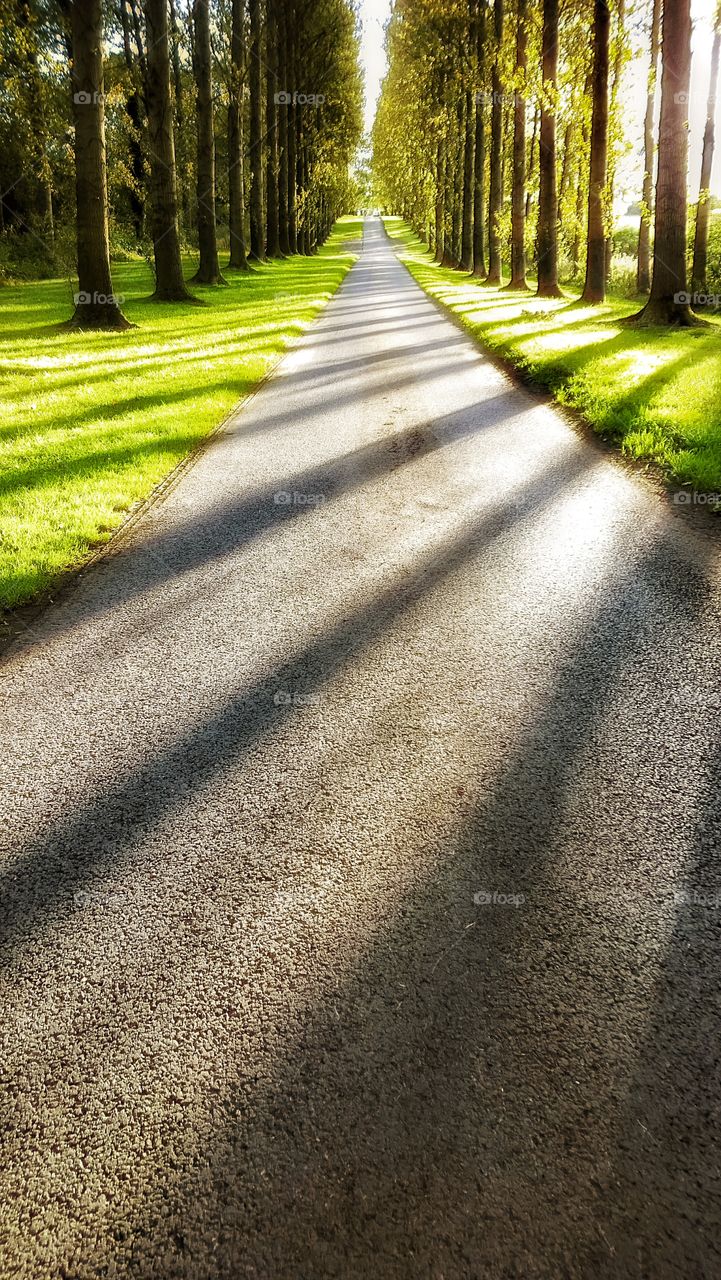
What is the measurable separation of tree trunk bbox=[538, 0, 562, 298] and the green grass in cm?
739

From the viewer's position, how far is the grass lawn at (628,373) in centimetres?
721

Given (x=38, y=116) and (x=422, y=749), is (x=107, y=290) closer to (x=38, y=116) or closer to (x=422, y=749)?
(x=38, y=116)

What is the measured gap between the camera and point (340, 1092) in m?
1.79

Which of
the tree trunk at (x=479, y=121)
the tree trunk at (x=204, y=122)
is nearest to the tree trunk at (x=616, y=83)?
the tree trunk at (x=479, y=121)

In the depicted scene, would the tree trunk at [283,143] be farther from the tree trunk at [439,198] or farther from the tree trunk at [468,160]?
the tree trunk at [468,160]

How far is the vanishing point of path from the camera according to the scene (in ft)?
5.18

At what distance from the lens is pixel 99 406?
9.63 m

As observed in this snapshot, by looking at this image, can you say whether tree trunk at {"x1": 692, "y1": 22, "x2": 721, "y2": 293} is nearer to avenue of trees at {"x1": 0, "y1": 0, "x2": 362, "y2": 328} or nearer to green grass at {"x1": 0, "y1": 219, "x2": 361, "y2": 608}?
green grass at {"x1": 0, "y1": 219, "x2": 361, "y2": 608}

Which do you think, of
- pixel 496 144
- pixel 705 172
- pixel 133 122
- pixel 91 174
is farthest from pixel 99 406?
pixel 133 122

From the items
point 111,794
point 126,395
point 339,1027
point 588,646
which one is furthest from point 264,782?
point 126,395

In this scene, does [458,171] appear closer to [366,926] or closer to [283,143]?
[283,143]

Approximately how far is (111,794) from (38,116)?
30.2 meters

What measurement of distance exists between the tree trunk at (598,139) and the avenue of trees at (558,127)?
3cm

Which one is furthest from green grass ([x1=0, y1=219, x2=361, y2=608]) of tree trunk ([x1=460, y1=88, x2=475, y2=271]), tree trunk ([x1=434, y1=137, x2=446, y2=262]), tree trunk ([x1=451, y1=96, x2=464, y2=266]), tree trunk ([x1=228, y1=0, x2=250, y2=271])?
tree trunk ([x1=434, y1=137, x2=446, y2=262])
